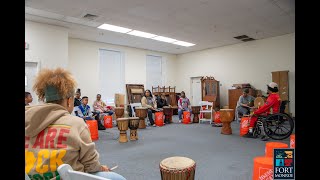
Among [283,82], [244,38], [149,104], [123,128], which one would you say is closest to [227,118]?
[123,128]

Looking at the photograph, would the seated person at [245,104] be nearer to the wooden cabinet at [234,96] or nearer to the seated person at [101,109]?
Answer: the wooden cabinet at [234,96]

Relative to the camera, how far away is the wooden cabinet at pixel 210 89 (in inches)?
400

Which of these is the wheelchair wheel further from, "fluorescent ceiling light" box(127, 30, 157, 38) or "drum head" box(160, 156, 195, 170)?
"fluorescent ceiling light" box(127, 30, 157, 38)

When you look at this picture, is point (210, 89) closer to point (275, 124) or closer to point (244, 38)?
point (244, 38)

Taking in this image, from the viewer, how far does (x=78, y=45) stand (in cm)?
873

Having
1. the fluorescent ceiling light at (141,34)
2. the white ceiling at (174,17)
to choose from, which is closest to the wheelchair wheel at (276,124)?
the white ceiling at (174,17)

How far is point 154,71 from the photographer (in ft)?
37.7

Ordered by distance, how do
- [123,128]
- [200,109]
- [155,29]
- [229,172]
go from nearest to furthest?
[229,172] → [123,128] → [155,29] → [200,109]

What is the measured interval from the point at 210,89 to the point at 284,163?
9274 millimetres

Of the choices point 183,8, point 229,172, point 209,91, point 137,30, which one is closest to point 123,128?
point 229,172

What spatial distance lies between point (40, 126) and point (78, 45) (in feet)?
26.7

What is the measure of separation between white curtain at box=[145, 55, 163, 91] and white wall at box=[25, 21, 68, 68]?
482 cm

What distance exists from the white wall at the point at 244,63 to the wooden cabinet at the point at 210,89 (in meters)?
0.42
